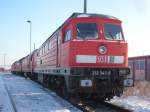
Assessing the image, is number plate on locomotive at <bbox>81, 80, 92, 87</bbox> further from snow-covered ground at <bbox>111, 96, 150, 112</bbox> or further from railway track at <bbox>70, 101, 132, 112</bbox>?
snow-covered ground at <bbox>111, 96, 150, 112</bbox>

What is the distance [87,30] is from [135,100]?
3615mm

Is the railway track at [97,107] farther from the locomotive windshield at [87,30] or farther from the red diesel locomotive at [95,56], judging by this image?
the locomotive windshield at [87,30]

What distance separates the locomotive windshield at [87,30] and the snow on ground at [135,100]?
2.86 m

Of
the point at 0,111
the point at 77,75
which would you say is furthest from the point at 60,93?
the point at 0,111

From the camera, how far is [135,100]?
14977 mm

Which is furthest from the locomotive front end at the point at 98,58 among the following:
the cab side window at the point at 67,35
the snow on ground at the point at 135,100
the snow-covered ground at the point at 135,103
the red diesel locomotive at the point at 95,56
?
the snow on ground at the point at 135,100

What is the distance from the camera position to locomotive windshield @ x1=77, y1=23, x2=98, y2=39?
1367 centimetres

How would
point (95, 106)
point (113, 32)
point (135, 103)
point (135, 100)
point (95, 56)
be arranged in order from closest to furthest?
point (95, 56) < point (95, 106) < point (135, 103) < point (113, 32) < point (135, 100)

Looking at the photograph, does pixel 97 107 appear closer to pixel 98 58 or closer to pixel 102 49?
pixel 98 58

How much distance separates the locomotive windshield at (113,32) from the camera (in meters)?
14.0

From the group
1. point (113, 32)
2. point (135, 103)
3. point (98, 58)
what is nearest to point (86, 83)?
point (98, 58)

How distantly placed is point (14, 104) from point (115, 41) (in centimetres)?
442

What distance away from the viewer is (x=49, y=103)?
13.9m

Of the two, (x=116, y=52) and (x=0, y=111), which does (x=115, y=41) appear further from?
(x=0, y=111)
